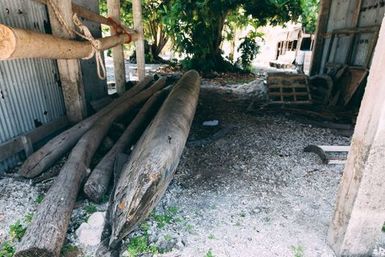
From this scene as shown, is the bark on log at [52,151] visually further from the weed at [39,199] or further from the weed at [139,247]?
the weed at [139,247]

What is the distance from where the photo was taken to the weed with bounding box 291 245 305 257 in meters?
2.22

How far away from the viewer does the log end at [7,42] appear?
2111 millimetres

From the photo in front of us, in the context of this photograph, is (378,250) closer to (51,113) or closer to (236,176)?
(236,176)

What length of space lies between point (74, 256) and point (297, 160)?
3243 mm

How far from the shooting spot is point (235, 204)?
289cm

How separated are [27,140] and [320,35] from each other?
8538 millimetres

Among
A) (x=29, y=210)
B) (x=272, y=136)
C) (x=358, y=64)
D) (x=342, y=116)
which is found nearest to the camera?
(x=29, y=210)

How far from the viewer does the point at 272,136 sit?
4863mm

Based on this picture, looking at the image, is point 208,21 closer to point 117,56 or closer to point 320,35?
point 320,35

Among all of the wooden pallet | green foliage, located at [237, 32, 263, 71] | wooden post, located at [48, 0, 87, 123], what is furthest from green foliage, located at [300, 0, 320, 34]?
wooden post, located at [48, 0, 87, 123]

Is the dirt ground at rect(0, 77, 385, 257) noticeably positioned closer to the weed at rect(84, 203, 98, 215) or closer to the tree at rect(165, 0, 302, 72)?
the weed at rect(84, 203, 98, 215)

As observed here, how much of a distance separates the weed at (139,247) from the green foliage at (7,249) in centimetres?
97

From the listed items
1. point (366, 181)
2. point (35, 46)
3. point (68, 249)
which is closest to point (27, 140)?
point (35, 46)

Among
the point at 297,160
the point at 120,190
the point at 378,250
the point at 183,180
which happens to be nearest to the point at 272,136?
the point at 297,160
